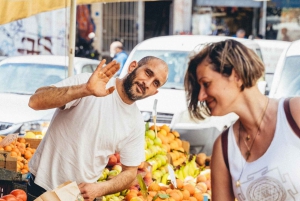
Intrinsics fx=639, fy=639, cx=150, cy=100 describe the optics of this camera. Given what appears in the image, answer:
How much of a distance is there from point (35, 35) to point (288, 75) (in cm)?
884

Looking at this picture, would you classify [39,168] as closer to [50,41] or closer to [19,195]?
[19,195]

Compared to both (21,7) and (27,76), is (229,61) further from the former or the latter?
(27,76)

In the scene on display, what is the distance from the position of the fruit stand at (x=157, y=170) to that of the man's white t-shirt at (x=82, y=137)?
0.33 meters

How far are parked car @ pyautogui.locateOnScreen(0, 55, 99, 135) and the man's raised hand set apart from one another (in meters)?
4.23

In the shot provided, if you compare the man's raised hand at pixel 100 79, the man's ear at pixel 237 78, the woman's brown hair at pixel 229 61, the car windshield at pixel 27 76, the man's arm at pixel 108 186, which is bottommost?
the car windshield at pixel 27 76

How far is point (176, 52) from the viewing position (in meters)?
9.49

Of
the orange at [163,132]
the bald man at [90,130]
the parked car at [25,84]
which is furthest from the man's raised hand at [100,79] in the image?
the parked car at [25,84]

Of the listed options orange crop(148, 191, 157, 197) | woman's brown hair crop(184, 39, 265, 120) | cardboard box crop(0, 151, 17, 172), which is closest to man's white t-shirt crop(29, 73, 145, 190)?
cardboard box crop(0, 151, 17, 172)

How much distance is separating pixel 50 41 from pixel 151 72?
12675 mm

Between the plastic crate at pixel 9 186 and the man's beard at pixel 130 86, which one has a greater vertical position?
the man's beard at pixel 130 86

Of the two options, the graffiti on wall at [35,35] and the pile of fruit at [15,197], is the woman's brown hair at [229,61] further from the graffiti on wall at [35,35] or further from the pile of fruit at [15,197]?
the graffiti on wall at [35,35]

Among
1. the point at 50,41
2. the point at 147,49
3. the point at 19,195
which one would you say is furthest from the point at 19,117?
the point at 50,41

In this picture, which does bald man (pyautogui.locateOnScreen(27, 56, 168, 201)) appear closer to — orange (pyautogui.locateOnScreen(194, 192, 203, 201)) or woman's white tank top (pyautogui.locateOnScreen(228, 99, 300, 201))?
woman's white tank top (pyautogui.locateOnScreen(228, 99, 300, 201))

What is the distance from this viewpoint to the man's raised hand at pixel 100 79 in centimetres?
341
